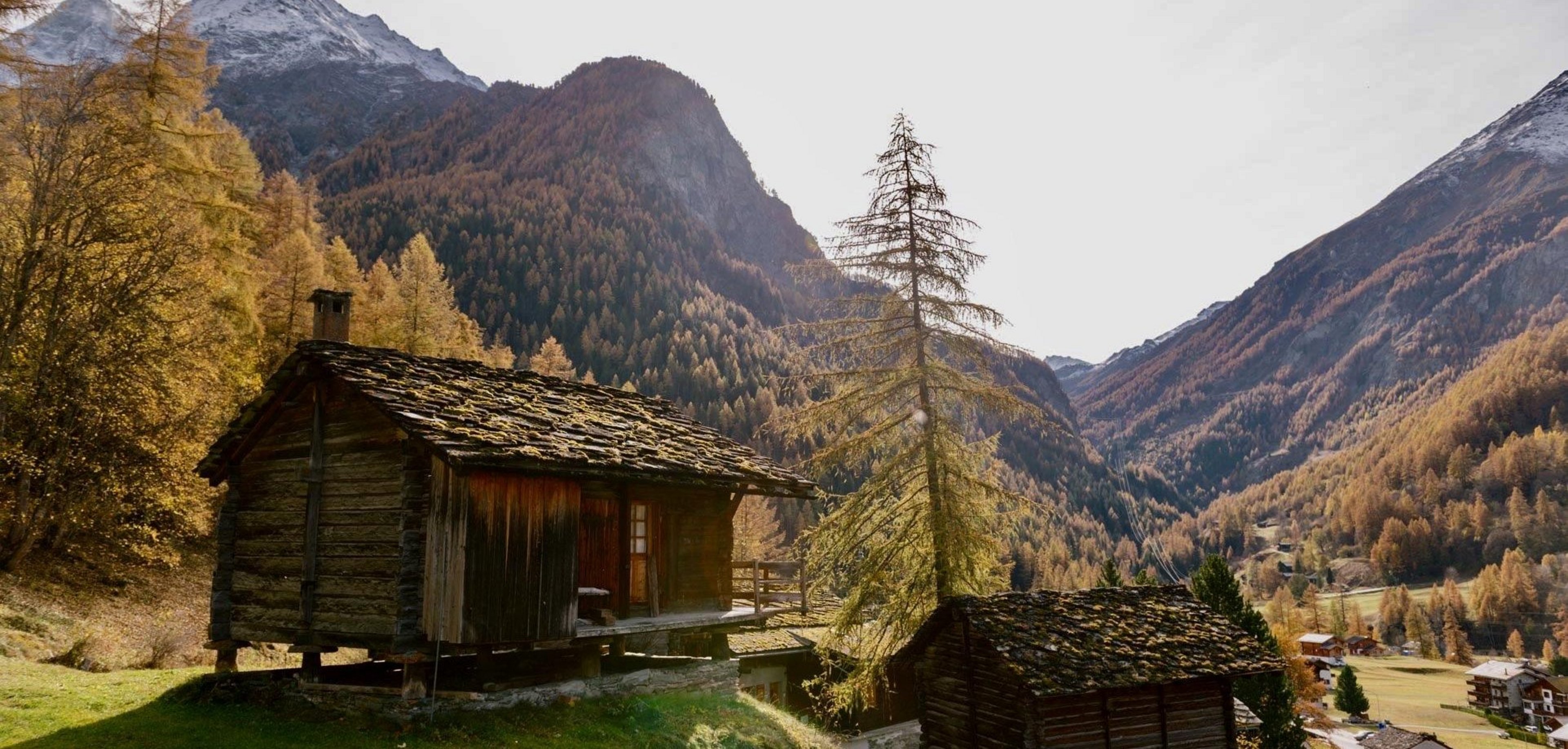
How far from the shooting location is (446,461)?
13656 millimetres

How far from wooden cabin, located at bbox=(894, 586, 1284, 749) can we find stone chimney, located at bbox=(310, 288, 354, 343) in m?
14.7

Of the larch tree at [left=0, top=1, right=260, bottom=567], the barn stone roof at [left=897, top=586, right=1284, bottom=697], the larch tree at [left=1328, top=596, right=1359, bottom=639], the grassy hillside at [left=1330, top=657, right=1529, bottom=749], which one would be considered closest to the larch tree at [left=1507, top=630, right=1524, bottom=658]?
the grassy hillside at [left=1330, top=657, right=1529, bottom=749]

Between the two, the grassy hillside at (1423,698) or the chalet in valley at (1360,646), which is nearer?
the grassy hillside at (1423,698)

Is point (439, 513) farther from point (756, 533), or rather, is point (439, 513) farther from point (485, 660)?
point (756, 533)

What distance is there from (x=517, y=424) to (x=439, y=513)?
2.36m

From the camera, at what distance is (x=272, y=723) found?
14273 mm

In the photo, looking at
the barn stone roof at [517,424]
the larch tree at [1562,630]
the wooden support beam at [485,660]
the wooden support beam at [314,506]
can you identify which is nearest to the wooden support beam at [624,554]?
the barn stone roof at [517,424]

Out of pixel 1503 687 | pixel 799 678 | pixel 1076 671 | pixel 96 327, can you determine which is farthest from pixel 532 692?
pixel 1503 687

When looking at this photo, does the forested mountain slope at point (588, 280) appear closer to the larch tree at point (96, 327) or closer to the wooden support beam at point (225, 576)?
the larch tree at point (96, 327)

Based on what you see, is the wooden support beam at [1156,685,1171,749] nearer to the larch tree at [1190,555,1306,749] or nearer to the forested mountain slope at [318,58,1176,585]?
the larch tree at [1190,555,1306,749]

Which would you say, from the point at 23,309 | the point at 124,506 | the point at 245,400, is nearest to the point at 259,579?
the point at 124,506

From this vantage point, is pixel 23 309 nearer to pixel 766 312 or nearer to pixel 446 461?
pixel 446 461

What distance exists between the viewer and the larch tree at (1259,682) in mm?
35469

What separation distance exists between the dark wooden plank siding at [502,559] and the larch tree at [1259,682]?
26.0 meters
